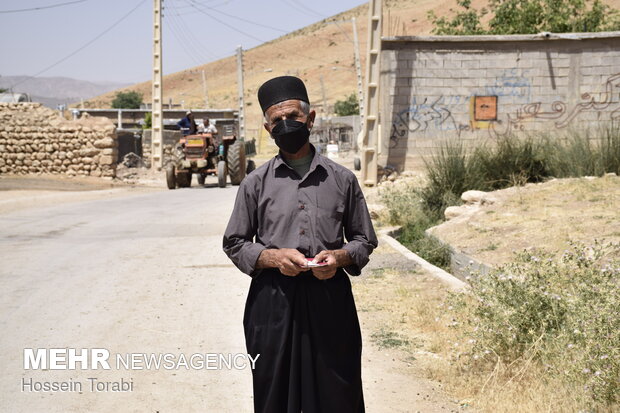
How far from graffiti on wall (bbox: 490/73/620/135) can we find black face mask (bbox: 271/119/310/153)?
53.2 feet

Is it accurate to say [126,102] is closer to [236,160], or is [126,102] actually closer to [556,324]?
[236,160]

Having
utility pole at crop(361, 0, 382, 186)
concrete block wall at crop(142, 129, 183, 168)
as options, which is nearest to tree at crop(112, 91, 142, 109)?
concrete block wall at crop(142, 129, 183, 168)

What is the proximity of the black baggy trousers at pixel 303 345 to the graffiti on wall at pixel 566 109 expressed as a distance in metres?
16.3

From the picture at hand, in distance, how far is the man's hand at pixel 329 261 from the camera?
9.25 feet

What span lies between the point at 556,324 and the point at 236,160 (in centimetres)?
1774

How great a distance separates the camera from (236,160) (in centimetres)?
2197

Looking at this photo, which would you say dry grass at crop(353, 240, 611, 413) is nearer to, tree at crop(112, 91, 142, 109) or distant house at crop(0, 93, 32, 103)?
distant house at crop(0, 93, 32, 103)

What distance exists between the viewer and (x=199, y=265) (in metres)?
8.88

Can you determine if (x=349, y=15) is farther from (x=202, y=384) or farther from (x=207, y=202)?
(x=202, y=384)

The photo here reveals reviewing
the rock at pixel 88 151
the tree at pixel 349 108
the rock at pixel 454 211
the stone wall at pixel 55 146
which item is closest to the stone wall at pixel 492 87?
the rock at pixel 454 211

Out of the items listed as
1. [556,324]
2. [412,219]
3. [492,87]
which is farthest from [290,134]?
[492,87]

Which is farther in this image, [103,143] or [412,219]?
[103,143]

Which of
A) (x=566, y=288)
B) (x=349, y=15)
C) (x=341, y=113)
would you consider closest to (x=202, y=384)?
(x=566, y=288)

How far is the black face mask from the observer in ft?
9.78
